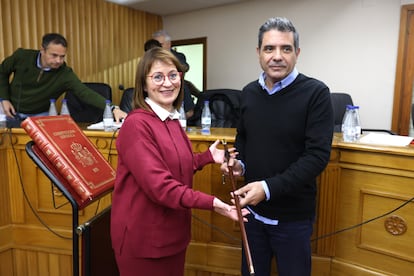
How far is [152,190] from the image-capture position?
1.04m

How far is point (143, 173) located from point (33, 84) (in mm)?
2154

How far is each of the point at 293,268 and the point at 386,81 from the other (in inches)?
132

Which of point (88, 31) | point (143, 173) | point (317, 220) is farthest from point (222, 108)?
point (88, 31)

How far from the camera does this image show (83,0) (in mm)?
4695

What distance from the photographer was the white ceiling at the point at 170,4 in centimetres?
505

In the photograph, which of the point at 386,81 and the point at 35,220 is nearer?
the point at 35,220

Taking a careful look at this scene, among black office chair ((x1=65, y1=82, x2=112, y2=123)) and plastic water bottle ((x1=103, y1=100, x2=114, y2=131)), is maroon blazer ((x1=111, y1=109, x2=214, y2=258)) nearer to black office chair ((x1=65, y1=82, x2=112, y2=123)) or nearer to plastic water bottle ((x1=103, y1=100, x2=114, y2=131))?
plastic water bottle ((x1=103, y1=100, x2=114, y2=131))

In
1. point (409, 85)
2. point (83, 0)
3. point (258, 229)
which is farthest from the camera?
point (83, 0)

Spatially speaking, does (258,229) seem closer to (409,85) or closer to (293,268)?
(293,268)

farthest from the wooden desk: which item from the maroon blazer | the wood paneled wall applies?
the wood paneled wall

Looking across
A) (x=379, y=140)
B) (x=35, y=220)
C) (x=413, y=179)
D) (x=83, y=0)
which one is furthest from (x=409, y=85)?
(x=83, y=0)

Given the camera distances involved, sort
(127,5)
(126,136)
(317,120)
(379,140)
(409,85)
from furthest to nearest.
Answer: (127,5), (409,85), (379,140), (317,120), (126,136)

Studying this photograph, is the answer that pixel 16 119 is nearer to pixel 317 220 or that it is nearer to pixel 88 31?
pixel 317 220

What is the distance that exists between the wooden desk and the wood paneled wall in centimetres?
234
